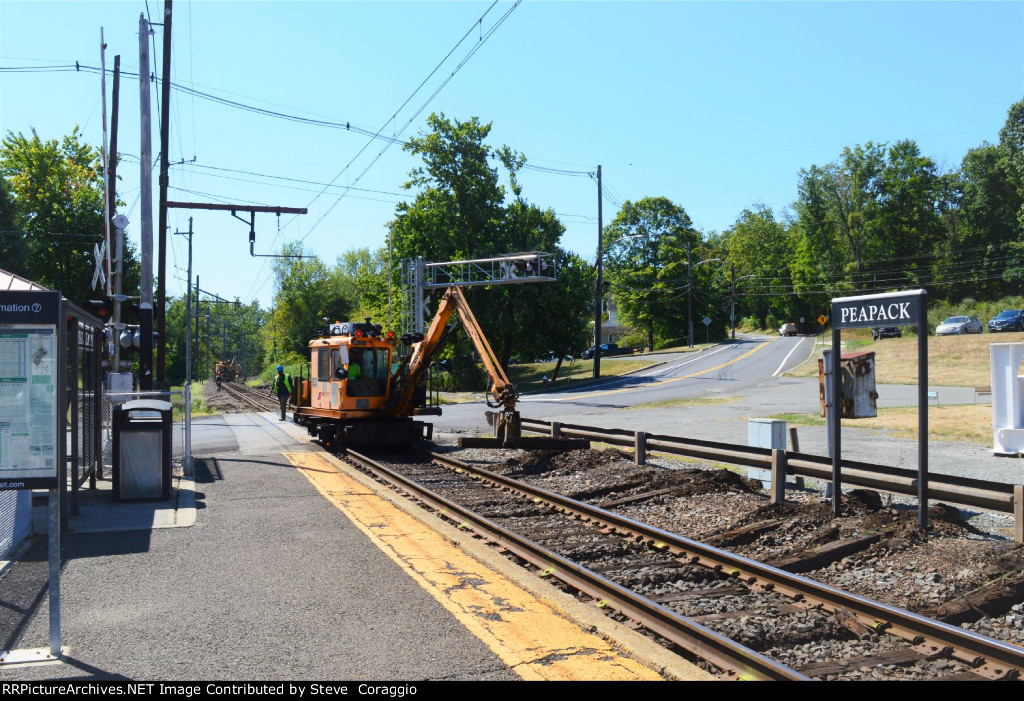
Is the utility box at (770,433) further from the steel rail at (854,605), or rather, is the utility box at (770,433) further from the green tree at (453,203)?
the green tree at (453,203)

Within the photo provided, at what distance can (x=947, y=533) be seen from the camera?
931cm

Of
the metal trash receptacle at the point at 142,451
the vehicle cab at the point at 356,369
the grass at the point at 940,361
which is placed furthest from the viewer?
the grass at the point at 940,361

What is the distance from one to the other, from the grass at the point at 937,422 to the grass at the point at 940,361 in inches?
490

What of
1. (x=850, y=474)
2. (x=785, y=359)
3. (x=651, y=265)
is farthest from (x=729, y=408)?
(x=651, y=265)

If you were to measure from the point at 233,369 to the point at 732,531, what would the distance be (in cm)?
8659

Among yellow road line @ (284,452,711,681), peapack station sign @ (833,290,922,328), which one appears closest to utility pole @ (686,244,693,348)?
peapack station sign @ (833,290,922,328)

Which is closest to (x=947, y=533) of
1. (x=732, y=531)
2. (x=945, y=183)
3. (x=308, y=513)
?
(x=732, y=531)

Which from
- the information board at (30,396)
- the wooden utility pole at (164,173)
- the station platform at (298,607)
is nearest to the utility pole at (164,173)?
the wooden utility pole at (164,173)

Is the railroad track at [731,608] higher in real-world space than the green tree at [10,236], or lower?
lower

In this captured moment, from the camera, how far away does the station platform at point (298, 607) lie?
566 centimetres

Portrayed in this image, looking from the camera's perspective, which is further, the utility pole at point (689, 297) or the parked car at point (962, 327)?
the utility pole at point (689, 297)

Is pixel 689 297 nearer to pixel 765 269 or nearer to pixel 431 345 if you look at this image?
pixel 765 269

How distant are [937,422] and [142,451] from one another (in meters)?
20.8

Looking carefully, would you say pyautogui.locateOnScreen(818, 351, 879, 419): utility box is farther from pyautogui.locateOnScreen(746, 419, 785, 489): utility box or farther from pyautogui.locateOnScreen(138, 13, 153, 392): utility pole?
pyautogui.locateOnScreen(138, 13, 153, 392): utility pole
